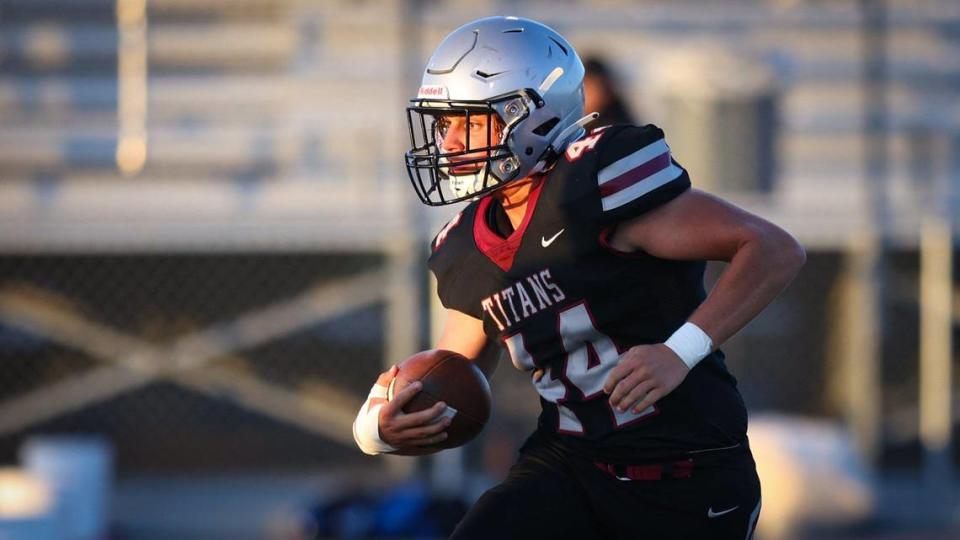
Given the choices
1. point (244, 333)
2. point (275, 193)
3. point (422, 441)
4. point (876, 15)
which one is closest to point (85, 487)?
point (244, 333)

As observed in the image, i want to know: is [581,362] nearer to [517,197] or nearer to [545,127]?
[517,197]

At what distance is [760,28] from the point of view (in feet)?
28.1

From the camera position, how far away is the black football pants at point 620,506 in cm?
289

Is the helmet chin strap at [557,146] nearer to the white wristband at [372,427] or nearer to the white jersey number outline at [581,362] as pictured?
the white jersey number outline at [581,362]

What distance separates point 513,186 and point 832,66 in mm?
6049

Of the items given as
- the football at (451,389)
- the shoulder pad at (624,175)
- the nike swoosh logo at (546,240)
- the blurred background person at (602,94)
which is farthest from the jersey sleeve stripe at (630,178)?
the blurred background person at (602,94)

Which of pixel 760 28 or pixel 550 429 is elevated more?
pixel 760 28

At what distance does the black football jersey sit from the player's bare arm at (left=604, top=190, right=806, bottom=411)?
0.21ft

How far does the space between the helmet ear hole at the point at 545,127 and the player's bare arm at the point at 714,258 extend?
35 cm

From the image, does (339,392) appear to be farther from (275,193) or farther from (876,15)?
(876,15)

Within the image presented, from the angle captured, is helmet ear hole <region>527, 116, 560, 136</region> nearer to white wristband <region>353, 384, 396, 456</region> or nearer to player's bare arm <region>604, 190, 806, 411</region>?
player's bare arm <region>604, 190, 806, 411</region>

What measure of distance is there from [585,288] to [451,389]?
1.22ft

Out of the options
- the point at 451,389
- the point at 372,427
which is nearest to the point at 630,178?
the point at 451,389

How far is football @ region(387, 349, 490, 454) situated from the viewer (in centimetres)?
296
